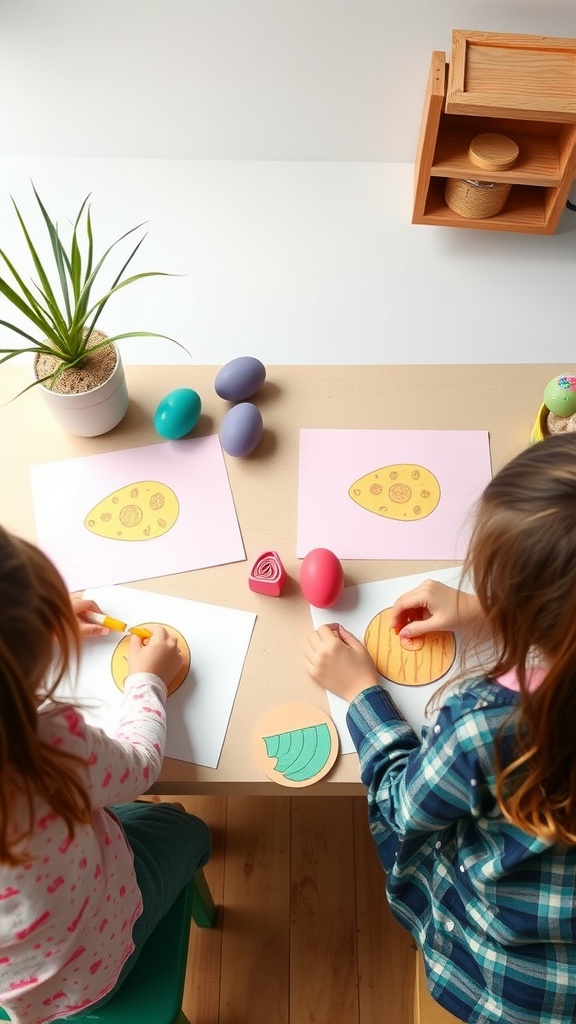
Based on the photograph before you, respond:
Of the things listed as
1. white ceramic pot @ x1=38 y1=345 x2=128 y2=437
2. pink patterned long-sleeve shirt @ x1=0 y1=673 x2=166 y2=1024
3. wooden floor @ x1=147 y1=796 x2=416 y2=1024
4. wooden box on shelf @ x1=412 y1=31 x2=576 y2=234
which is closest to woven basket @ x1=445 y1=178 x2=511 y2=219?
wooden box on shelf @ x1=412 y1=31 x2=576 y2=234

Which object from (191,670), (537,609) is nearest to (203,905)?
(191,670)

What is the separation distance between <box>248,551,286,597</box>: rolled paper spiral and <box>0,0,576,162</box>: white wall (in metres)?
0.67

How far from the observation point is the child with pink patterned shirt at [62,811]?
0.58 meters

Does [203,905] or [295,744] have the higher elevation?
[295,744]

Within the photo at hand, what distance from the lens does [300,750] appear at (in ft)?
2.49

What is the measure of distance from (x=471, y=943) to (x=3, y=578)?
55 centimetres

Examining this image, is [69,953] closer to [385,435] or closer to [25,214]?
[385,435]

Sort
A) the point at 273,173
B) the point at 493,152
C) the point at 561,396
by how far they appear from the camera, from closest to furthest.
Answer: the point at 561,396
the point at 493,152
the point at 273,173

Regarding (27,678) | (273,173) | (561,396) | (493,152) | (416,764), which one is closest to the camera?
(27,678)

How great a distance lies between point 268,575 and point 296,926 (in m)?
0.66

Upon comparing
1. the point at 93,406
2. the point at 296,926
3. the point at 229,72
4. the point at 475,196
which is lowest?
the point at 296,926

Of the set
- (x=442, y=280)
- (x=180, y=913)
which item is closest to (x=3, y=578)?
(x=180, y=913)

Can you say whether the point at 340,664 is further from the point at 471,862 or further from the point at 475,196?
the point at 475,196

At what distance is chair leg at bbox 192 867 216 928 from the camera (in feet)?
3.58
